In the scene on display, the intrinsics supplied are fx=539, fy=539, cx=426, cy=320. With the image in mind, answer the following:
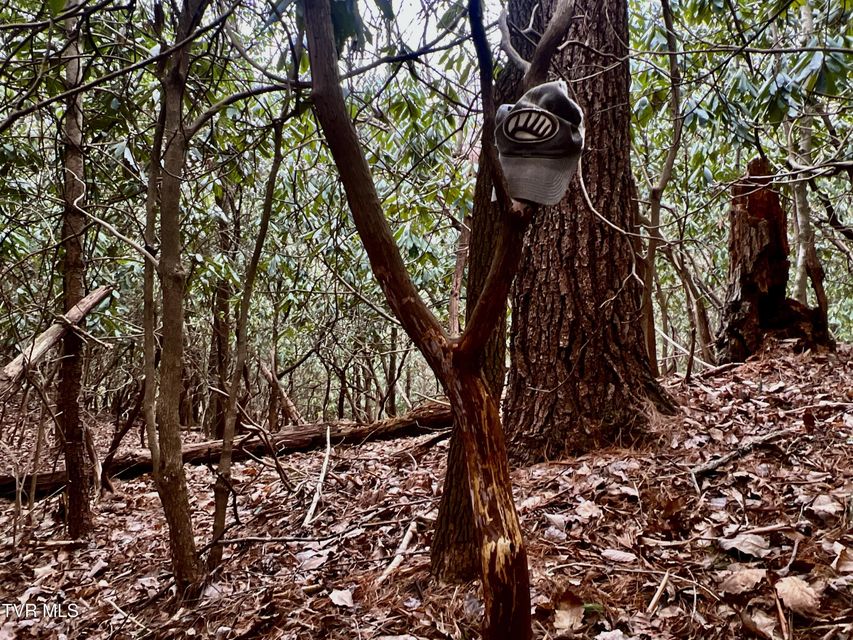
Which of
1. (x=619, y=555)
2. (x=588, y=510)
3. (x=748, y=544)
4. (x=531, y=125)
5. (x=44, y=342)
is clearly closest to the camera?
(x=531, y=125)

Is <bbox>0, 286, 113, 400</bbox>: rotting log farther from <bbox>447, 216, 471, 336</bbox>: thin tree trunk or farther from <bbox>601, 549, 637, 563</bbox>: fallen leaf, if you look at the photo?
<bbox>601, 549, 637, 563</bbox>: fallen leaf

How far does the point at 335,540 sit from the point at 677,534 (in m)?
1.45

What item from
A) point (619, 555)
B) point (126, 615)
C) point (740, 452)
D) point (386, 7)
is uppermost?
point (386, 7)

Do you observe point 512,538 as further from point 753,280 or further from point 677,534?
point 753,280

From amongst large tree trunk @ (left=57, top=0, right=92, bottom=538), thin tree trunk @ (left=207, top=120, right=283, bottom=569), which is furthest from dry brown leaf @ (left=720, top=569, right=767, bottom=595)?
large tree trunk @ (left=57, top=0, right=92, bottom=538)

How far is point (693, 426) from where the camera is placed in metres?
2.75

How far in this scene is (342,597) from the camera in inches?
77.5

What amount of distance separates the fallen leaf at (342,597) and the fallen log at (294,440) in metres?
2.15

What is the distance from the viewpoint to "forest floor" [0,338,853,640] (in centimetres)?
159

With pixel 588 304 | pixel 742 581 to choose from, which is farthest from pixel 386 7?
pixel 742 581

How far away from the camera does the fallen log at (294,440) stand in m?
4.25

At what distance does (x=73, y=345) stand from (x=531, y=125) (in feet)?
10.1

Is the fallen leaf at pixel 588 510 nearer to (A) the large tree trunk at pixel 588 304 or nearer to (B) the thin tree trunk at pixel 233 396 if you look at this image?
(A) the large tree trunk at pixel 588 304

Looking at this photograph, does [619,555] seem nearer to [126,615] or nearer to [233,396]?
[233,396]
